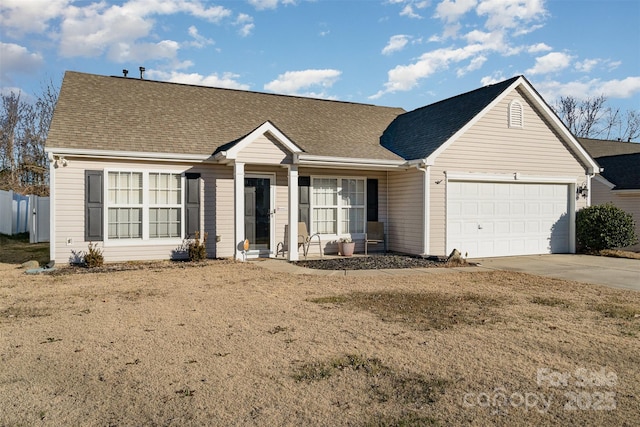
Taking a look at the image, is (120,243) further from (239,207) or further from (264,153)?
(264,153)

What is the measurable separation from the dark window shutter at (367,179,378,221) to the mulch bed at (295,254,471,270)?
1.93 m

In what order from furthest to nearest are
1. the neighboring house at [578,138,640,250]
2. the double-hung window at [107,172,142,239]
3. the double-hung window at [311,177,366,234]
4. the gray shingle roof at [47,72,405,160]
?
the neighboring house at [578,138,640,250] < the double-hung window at [311,177,366,234] < the gray shingle roof at [47,72,405,160] < the double-hung window at [107,172,142,239]

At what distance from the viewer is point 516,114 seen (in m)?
13.6

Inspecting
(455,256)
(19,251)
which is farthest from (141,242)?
(455,256)

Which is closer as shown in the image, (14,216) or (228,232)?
(228,232)

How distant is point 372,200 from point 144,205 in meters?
6.77

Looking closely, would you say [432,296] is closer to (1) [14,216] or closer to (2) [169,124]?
(2) [169,124]

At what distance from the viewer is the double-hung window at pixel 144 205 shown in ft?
37.0

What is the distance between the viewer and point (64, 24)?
59.6 ft

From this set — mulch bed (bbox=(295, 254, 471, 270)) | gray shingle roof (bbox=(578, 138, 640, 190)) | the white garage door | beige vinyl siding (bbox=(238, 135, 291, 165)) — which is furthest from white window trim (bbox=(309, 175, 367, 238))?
gray shingle roof (bbox=(578, 138, 640, 190))

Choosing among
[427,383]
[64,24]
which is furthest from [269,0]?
[64,24]

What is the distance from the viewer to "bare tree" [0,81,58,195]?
2725 centimetres

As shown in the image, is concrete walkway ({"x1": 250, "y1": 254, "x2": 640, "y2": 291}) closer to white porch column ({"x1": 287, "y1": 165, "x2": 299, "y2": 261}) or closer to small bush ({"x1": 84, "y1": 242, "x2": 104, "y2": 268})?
white porch column ({"x1": 287, "y1": 165, "x2": 299, "y2": 261})

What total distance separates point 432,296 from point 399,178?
677 cm
